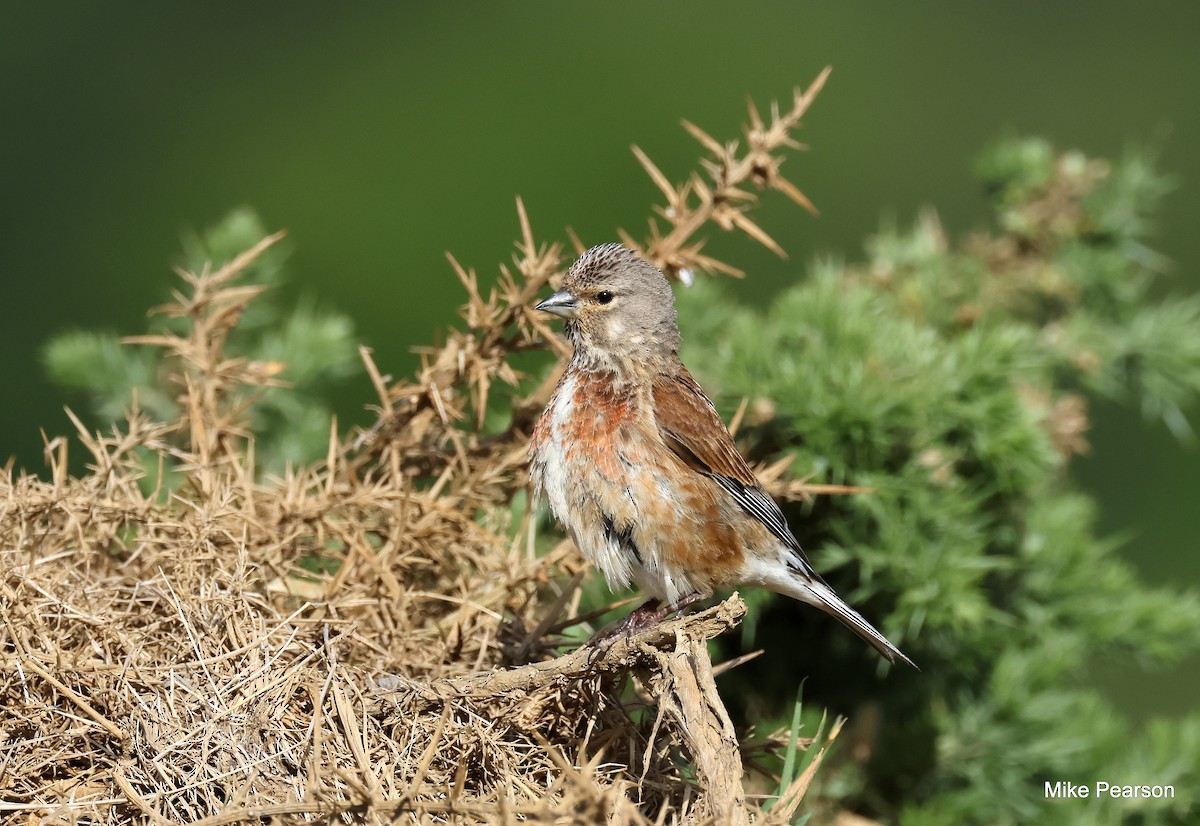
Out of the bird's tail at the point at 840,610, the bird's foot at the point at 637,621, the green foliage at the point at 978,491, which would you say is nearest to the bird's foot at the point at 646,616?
the bird's foot at the point at 637,621

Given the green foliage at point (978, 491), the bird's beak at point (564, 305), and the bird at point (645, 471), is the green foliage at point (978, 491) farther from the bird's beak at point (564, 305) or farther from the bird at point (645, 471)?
the bird's beak at point (564, 305)

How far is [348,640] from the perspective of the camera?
250 cm

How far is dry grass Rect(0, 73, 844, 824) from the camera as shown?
6.91ft

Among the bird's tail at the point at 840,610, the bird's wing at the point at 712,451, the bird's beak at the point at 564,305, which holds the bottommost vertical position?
the bird's tail at the point at 840,610

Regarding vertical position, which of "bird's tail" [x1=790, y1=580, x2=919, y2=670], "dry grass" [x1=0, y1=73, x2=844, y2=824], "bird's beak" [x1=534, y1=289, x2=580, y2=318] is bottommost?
"dry grass" [x1=0, y1=73, x2=844, y2=824]

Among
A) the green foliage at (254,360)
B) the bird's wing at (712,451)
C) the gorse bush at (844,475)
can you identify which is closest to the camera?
the gorse bush at (844,475)

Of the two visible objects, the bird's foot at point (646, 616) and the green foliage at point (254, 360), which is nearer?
the bird's foot at point (646, 616)

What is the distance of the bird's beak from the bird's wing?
1.06ft

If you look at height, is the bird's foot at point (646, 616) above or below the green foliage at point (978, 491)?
below

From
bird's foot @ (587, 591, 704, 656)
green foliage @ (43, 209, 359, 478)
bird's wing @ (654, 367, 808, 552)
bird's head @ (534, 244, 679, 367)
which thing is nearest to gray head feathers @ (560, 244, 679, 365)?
bird's head @ (534, 244, 679, 367)

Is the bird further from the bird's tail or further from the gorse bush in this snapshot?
the gorse bush

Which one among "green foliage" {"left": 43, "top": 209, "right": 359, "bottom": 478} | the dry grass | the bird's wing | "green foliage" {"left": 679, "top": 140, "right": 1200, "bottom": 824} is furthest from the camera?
"green foliage" {"left": 43, "top": 209, "right": 359, "bottom": 478}

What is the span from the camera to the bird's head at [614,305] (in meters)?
3.36

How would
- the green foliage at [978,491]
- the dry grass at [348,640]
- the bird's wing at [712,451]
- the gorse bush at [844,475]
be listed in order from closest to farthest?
the dry grass at [348,640], the gorse bush at [844,475], the bird's wing at [712,451], the green foliage at [978,491]
